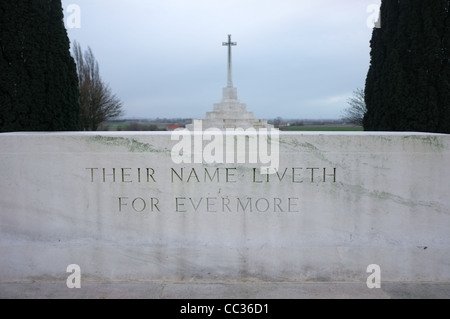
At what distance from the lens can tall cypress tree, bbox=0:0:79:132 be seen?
709 centimetres

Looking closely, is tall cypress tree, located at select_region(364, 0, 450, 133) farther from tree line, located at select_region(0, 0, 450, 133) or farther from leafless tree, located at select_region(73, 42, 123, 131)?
leafless tree, located at select_region(73, 42, 123, 131)

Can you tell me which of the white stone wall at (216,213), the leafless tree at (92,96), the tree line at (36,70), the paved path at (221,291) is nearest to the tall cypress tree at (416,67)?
the white stone wall at (216,213)

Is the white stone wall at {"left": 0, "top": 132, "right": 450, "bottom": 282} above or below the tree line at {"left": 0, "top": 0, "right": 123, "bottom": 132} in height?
below

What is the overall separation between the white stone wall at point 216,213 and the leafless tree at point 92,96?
1697 centimetres

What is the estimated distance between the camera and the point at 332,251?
363 centimetres

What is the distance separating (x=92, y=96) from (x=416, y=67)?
18.3 metres

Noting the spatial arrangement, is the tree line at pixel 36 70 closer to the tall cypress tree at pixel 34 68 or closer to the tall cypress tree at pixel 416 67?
the tall cypress tree at pixel 34 68

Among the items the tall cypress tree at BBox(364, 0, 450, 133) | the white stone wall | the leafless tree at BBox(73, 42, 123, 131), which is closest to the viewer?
the white stone wall

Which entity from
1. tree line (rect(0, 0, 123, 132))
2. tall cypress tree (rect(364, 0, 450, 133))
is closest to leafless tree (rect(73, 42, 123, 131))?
tree line (rect(0, 0, 123, 132))

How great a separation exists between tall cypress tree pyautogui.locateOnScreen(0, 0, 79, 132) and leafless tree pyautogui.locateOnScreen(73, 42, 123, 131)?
1193 cm
